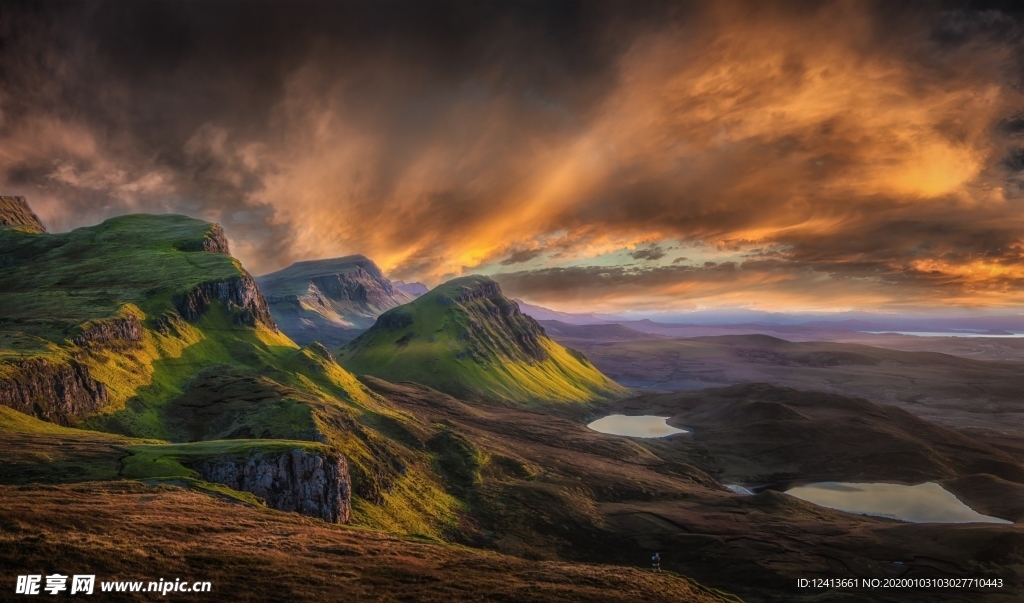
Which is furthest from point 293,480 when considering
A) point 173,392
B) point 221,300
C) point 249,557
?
point 221,300

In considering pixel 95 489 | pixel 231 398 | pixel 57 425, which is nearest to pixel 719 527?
pixel 95 489

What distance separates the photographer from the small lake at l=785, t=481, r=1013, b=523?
6014 inches

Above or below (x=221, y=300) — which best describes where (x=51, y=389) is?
below

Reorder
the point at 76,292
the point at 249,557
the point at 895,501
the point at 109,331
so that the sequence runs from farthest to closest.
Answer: the point at 895,501
the point at 76,292
the point at 109,331
the point at 249,557

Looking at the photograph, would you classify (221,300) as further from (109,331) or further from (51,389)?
(51,389)

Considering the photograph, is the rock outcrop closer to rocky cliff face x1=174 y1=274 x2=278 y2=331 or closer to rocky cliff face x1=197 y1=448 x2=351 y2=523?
rocky cliff face x1=174 y1=274 x2=278 y2=331

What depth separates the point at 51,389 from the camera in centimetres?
9850

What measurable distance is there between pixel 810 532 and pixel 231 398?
15063cm

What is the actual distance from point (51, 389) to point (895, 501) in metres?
248

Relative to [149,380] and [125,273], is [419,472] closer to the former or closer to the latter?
[149,380]

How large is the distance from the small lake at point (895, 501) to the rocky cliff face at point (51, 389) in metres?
212

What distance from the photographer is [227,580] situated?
3469 centimetres

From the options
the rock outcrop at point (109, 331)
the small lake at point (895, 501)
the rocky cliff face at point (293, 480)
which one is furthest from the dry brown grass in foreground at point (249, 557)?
the small lake at point (895, 501)

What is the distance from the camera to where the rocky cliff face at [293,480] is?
242 feet
